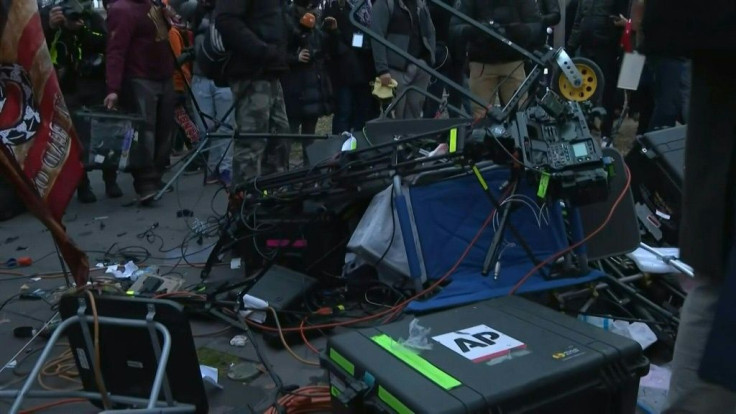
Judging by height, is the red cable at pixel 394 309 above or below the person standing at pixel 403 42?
below

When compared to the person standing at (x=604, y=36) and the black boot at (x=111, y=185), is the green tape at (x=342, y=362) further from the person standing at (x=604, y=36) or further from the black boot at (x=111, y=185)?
the person standing at (x=604, y=36)

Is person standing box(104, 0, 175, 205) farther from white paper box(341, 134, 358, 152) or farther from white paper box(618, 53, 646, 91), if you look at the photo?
white paper box(618, 53, 646, 91)

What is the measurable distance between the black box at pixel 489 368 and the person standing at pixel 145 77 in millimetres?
4386

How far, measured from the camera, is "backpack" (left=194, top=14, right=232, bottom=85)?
5.44 metres

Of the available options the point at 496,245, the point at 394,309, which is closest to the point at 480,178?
the point at 496,245

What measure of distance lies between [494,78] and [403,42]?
35.5 inches

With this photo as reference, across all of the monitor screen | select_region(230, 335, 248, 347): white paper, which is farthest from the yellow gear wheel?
select_region(230, 335, 248, 347): white paper

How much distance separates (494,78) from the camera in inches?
254

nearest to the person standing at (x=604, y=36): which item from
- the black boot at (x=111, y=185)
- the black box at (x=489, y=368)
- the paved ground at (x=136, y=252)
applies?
the paved ground at (x=136, y=252)

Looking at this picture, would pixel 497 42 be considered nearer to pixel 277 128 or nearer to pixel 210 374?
pixel 277 128

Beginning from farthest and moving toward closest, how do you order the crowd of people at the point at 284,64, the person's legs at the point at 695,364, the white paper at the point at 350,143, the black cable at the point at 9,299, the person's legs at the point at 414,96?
1. the person's legs at the point at 414,96
2. the crowd of people at the point at 284,64
3. the white paper at the point at 350,143
4. the black cable at the point at 9,299
5. the person's legs at the point at 695,364

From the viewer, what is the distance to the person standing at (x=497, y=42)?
20.5 ft

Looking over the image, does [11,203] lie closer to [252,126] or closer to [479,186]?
[252,126]

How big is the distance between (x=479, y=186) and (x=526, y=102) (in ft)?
1.62
